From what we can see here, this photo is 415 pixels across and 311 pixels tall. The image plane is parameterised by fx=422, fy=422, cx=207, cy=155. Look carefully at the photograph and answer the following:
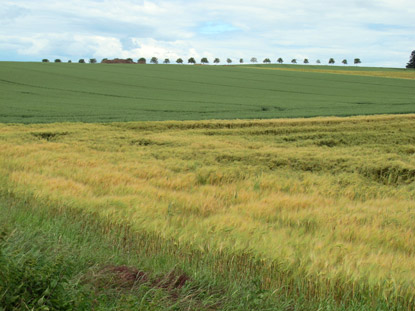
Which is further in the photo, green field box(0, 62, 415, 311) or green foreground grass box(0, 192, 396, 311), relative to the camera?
green field box(0, 62, 415, 311)

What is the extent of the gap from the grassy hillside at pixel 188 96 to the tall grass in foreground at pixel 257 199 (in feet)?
30.0

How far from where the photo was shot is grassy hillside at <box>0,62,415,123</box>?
22.2m

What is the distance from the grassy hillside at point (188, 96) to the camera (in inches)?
873

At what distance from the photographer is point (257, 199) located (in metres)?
6.53

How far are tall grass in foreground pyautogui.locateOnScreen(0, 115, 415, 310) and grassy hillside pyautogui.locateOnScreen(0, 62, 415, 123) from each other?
30.0 feet

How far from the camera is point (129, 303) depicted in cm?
290

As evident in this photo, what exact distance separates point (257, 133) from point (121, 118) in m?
7.21

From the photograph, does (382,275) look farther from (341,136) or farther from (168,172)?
(341,136)

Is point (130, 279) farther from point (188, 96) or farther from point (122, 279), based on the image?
point (188, 96)

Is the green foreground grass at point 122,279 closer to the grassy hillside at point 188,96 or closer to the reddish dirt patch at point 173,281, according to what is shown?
the reddish dirt patch at point 173,281

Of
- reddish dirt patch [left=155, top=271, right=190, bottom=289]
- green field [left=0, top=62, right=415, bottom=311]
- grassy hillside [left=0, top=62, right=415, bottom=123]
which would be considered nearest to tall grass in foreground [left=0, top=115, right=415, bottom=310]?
green field [left=0, top=62, right=415, bottom=311]

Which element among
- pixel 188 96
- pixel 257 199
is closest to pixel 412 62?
pixel 188 96

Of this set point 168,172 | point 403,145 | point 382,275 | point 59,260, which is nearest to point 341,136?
point 403,145

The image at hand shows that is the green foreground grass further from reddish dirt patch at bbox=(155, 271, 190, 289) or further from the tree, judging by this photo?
the tree
